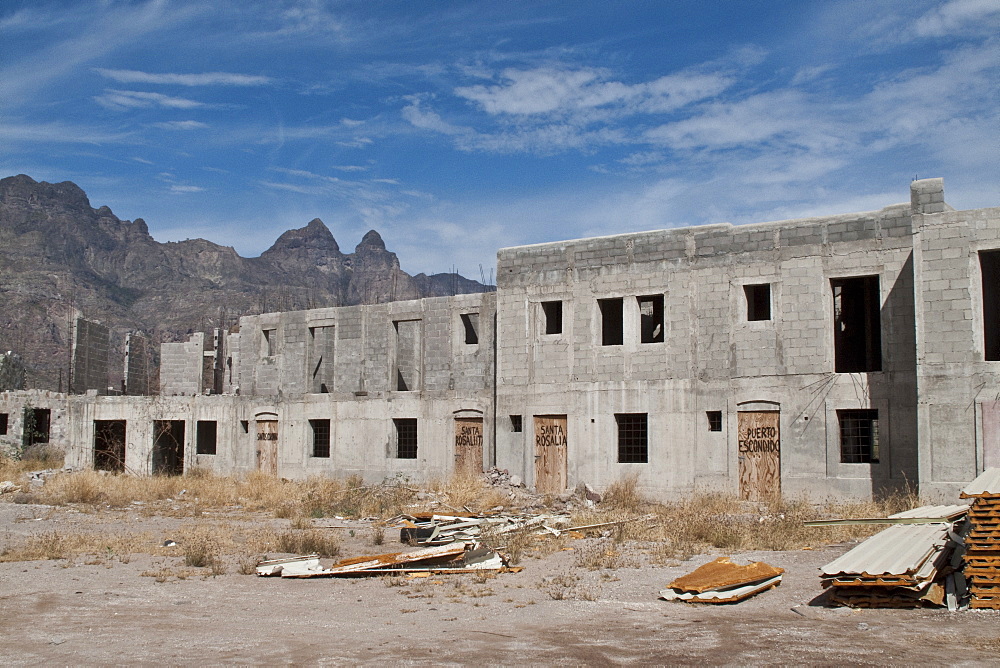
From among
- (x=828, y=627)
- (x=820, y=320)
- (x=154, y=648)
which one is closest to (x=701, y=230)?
(x=820, y=320)

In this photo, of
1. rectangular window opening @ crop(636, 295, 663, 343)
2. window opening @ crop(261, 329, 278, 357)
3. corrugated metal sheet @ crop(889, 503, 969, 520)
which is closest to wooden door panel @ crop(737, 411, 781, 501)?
rectangular window opening @ crop(636, 295, 663, 343)

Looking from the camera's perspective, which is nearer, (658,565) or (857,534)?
(658,565)

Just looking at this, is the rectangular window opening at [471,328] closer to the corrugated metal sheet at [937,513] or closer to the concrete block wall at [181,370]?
the concrete block wall at [181,370]

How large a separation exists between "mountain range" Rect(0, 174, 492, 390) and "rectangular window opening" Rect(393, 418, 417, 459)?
54644 mm

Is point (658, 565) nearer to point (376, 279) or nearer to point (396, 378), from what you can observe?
point (396, 378)

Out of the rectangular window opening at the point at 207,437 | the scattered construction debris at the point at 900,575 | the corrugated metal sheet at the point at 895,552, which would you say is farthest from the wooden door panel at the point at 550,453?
the rectangular window opening at the point at 207,437

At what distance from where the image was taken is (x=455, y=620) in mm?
10109

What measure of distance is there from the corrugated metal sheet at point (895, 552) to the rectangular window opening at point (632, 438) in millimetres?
9607

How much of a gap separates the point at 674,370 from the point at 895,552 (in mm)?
10919

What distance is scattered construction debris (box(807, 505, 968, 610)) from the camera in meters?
9.49

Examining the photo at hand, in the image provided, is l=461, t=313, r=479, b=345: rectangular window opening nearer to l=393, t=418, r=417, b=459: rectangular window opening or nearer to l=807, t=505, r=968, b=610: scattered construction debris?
l=393, t=418, r=417, b=459: rectangular window opening

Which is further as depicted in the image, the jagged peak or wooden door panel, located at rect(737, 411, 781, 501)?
the jagged peak

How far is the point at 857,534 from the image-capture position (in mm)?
15227

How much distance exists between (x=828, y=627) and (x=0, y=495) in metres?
24.2
